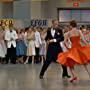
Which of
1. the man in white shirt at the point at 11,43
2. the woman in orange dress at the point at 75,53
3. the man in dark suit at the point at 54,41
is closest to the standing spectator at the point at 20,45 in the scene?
the man in white shirt at the point at 11,43

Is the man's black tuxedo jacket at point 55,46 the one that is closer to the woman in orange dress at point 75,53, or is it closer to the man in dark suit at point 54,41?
the man in dark suit at point 54,41

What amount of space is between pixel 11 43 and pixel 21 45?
730 mm

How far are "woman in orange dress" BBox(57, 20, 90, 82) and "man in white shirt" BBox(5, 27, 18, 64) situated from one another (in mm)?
9124

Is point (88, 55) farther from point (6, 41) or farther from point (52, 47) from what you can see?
point (6, 41)

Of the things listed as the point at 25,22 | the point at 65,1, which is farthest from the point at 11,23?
the point at 65,1

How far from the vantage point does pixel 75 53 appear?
1388 cm

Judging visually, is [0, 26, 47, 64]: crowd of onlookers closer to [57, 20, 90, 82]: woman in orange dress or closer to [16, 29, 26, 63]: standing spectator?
[16, 29, 26, 63]: standing spectator

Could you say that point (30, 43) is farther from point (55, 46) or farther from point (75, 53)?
point (75, 53)

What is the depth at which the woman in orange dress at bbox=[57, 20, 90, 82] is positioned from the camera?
1378 centimetres

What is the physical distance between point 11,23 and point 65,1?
31.8ft

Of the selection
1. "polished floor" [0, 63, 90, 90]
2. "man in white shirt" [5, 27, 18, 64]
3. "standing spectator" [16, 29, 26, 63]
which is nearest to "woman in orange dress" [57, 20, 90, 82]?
"polished floor" [0, 63, 90, 90]

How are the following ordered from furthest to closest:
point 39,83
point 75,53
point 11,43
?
point 11,43 < point 75,53 < point 39,83

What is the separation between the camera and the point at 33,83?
13805mm

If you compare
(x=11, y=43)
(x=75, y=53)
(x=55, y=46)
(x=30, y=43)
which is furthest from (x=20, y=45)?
(x=75, y=53)
